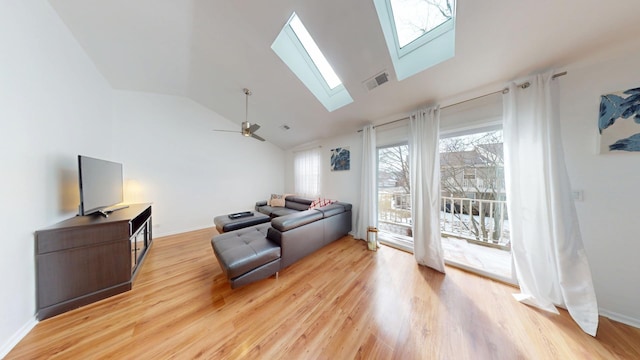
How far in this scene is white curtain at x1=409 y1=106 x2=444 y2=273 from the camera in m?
2.18

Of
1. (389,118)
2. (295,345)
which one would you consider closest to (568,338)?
(295,345)

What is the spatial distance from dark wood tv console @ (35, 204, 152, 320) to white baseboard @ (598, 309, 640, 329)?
4.46 m

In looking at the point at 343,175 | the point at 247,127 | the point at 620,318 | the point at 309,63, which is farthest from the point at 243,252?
the point at 620,318

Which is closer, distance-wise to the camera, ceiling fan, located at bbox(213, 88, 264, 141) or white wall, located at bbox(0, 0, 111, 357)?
white wall, located at bbox(0, 0, 111, 357)

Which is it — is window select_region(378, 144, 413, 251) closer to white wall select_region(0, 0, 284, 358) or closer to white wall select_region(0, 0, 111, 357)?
white wall select_region(0, 0, 284, 358)

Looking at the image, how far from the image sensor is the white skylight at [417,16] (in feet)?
5.38

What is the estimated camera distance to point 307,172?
438 centimetres

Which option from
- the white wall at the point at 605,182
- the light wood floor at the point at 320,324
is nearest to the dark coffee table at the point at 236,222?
the light wood floor at the point at 320,324

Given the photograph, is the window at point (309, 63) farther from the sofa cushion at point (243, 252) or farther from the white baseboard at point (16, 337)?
the white baseboard at point (16, 337)

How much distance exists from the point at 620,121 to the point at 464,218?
6.56 ft

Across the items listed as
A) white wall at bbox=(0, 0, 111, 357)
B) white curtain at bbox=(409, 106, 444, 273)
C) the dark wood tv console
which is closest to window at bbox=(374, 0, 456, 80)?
white curtain at bbox=(409, 106, 444, 273)

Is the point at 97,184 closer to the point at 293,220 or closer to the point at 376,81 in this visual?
the point at 293,220

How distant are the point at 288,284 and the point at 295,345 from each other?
703mm

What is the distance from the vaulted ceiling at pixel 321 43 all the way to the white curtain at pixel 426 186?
31 centimetres
